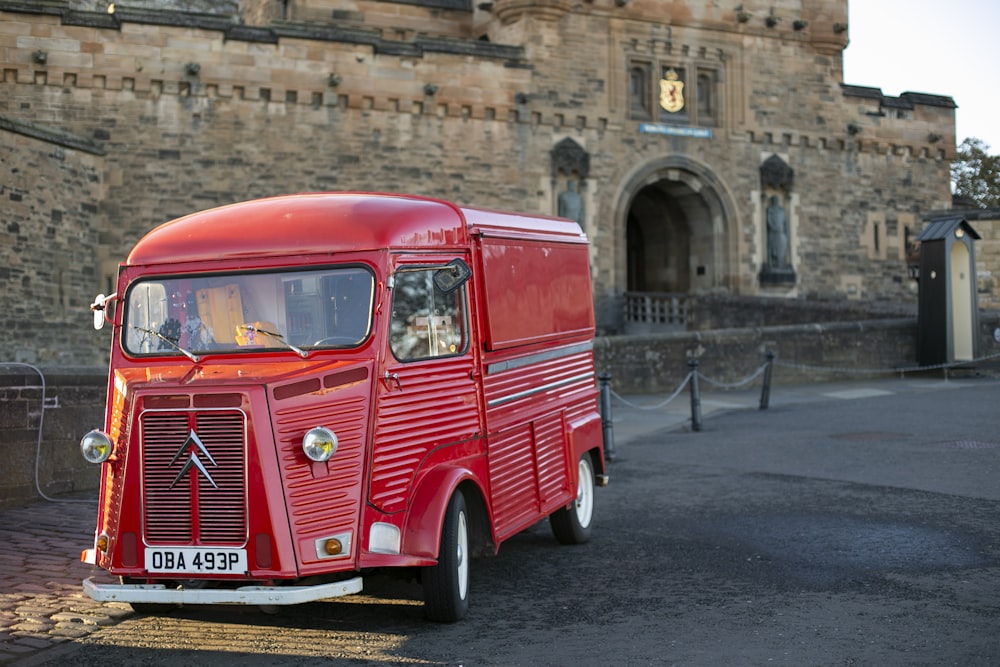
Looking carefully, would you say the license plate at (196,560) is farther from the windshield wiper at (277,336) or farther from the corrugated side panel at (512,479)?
the corrugated side panel at (512,479)

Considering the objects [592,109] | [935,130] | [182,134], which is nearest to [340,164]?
[182,134]

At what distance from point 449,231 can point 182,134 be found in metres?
20.2

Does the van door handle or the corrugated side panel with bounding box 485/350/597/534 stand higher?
the van door handle

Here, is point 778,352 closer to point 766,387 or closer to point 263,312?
point 766,387

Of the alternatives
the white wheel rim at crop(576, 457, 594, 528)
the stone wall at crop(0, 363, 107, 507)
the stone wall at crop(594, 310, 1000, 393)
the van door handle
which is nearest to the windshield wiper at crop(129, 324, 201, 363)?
the van door handle

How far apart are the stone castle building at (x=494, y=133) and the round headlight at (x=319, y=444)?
1744cm

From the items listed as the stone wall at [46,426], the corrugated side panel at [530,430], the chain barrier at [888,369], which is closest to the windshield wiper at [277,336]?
the corrugated side panel at [530,430]

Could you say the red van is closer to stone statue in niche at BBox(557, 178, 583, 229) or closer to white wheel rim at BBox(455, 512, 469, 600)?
white wheel rim at BBox(455, 512, 469, 600)

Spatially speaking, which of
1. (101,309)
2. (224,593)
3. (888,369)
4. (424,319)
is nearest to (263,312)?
(424,319)

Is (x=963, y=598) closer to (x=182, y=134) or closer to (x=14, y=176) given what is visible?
(x=14, y=176)

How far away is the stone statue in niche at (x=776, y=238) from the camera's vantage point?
32.6 metres

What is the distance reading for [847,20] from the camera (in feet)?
111

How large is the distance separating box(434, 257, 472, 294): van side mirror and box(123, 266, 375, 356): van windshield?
20.3 inches

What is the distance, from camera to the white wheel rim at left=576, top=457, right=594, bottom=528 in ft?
29.0
